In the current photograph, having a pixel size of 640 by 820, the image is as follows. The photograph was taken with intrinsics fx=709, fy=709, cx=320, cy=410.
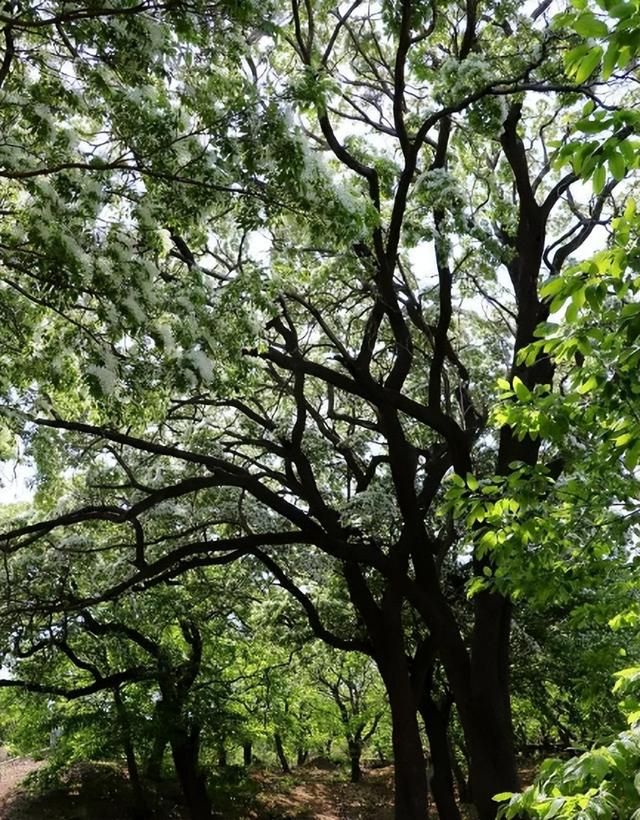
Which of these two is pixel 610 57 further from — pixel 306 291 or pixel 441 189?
pixel 306 291

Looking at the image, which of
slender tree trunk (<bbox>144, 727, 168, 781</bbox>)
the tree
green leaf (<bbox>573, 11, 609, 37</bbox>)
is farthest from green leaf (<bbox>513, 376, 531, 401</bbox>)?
slender tree trunk (<bbox>144, 727, 168, 781</bbox>)

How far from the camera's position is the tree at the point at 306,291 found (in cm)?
456

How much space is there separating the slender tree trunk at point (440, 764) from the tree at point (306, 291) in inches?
2.3

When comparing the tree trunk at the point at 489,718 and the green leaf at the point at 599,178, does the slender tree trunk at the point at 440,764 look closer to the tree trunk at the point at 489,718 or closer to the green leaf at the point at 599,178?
the tree trunk at the point at 489,718

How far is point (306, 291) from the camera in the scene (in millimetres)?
8641

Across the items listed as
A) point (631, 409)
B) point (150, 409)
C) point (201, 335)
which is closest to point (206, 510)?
point (150, 409)

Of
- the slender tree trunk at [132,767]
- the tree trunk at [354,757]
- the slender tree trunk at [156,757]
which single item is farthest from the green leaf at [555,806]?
the tree trunk at [354,757]

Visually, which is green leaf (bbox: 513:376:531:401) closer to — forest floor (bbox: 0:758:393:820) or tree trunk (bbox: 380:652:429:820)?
tree trunk (bbox: 380:652:429:820)

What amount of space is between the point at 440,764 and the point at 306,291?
9998 millimetres

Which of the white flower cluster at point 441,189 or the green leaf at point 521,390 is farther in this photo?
the white flower cluster at point 441,189

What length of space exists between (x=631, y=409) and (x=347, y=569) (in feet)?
27.3

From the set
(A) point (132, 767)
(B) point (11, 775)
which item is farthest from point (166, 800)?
(B) point (11, 775)

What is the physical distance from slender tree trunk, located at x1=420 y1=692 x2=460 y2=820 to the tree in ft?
0.19

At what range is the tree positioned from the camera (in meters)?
4.56
